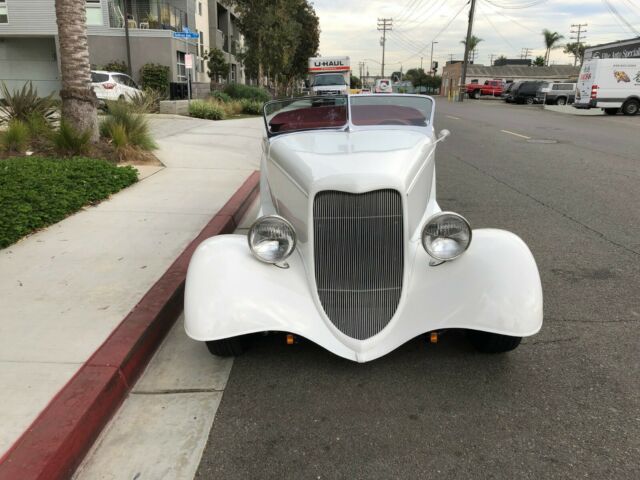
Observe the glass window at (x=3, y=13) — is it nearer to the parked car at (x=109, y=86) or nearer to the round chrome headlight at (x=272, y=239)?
the parked car at (x=109, y=86)

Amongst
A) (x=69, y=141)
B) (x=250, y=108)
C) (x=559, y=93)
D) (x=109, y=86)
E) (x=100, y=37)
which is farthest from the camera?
(x=559, y=93)

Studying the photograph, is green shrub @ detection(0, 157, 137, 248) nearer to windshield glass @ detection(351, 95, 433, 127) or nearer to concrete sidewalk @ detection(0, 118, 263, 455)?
concrete sidewalk @ detection(0, 118, 263, 455)

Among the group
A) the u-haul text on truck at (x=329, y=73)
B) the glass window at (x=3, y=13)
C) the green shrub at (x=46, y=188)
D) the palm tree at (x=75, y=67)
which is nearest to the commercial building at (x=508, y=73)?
the u-haul text on truck at (x=329, y=73)

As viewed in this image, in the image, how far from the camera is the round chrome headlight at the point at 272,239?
3244mm

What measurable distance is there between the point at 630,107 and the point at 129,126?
26.2 metres

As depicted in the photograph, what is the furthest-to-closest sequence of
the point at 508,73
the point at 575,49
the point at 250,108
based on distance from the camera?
the point at 575,49
the point at 508,73
the point at 250,108

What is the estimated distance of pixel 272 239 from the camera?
3.26 m

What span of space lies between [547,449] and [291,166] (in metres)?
2.24

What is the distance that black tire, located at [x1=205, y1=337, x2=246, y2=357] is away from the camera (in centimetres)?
329

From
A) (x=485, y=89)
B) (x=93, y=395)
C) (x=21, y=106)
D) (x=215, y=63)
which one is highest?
(x=215, y=63)

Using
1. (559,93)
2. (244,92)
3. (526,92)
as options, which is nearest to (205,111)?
(244,92)

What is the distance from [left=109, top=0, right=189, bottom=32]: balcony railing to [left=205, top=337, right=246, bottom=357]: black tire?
28.0 m

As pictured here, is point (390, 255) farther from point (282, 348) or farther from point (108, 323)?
point (108, 323)

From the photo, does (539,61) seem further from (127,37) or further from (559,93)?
(127,37)
